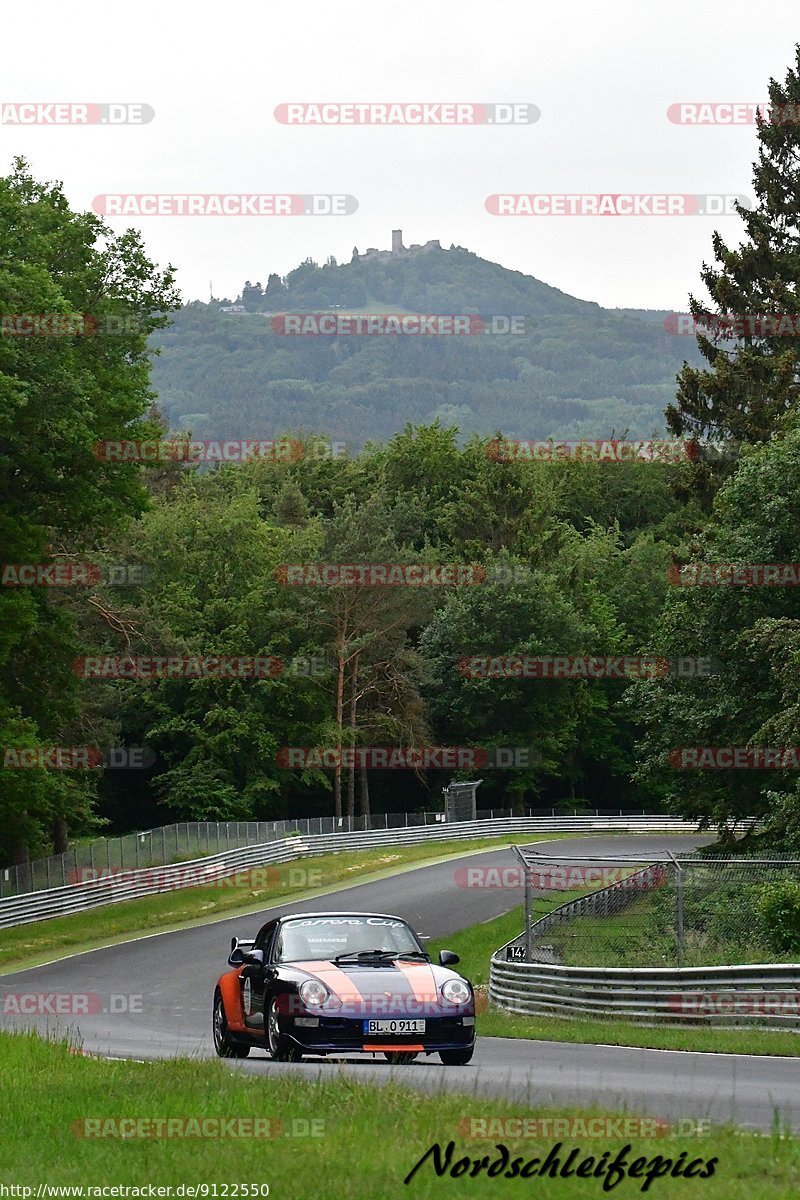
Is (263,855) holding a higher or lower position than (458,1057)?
lower

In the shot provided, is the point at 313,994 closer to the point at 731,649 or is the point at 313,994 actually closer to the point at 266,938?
the point at 266,938

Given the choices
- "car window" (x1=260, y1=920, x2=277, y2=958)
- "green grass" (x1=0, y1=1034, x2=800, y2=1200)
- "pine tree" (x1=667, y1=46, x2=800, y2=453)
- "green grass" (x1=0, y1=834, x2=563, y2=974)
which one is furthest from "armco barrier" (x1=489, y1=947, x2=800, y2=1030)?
"pine tree" (x1=667, y1=46, x2=800, y2=453)

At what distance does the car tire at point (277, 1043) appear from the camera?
1406cm

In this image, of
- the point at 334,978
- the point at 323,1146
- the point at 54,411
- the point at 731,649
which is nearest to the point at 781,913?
the point at 334,978

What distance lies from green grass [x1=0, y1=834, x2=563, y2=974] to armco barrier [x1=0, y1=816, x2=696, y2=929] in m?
0.45

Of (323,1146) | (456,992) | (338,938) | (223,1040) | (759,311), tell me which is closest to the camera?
(323,1146)

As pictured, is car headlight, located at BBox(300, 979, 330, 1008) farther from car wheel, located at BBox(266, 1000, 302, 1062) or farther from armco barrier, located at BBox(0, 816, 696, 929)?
armco barrier, located at BBox(0, 816, 696, 929)

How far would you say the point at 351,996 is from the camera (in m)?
13.8

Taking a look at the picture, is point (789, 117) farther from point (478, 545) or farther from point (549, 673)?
point (478, 545)

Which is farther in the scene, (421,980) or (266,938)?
(266,938)

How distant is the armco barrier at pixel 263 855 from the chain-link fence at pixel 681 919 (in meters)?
22.7

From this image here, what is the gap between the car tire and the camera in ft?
46.1

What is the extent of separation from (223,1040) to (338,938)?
1.94m

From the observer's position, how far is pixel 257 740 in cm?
7494
